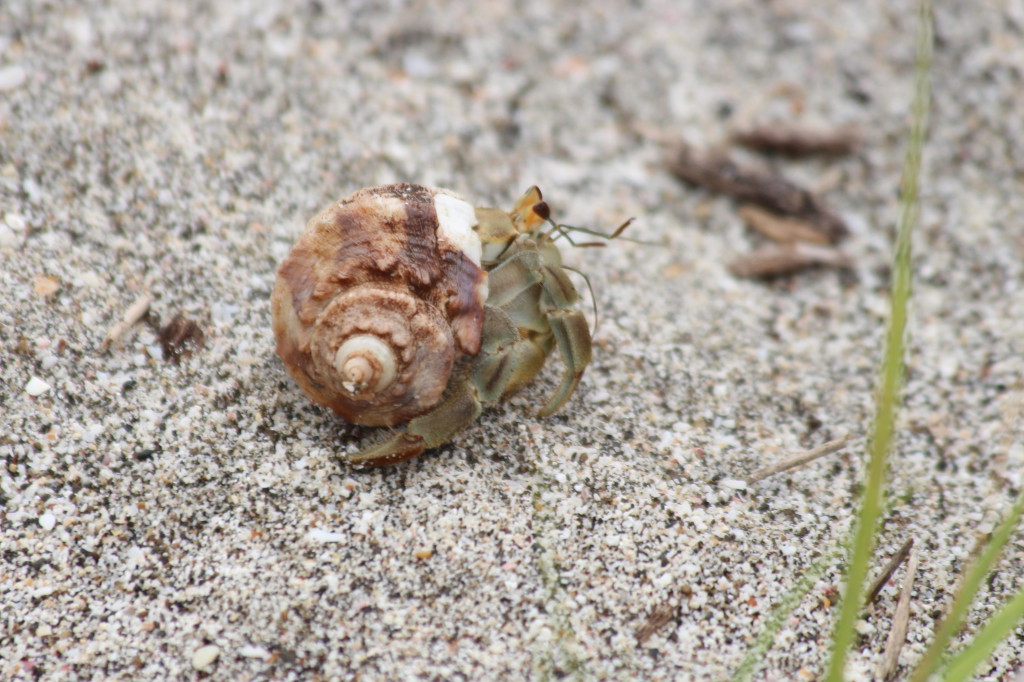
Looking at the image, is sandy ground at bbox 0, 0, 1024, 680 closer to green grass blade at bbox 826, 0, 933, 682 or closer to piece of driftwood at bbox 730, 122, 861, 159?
piece of driftwood at bbox 730, 122, 861, 159

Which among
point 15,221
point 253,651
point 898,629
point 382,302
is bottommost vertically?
point 898,629

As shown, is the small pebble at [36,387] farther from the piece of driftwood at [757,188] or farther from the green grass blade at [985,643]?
the piece of driftwood at [757,188]

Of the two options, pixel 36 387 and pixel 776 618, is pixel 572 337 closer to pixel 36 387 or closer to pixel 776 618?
pixel 776 618

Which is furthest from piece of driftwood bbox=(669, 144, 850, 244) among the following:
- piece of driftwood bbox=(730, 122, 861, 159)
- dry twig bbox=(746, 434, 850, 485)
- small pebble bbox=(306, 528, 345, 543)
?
small pebble bbox=(306, 528, 345, 543)

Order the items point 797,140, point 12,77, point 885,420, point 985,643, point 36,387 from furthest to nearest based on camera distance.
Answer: point 797,140 → point 12,77 → point 36,387 → point 985,643 → point 885,420

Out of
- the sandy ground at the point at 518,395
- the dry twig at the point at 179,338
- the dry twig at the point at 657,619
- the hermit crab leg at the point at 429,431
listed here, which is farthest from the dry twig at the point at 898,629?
the dry twig at the point at 179,338

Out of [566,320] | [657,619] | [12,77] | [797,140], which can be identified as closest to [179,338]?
[566,320]

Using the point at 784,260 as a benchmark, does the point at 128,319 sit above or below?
above

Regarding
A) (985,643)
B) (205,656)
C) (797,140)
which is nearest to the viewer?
(985,643)
